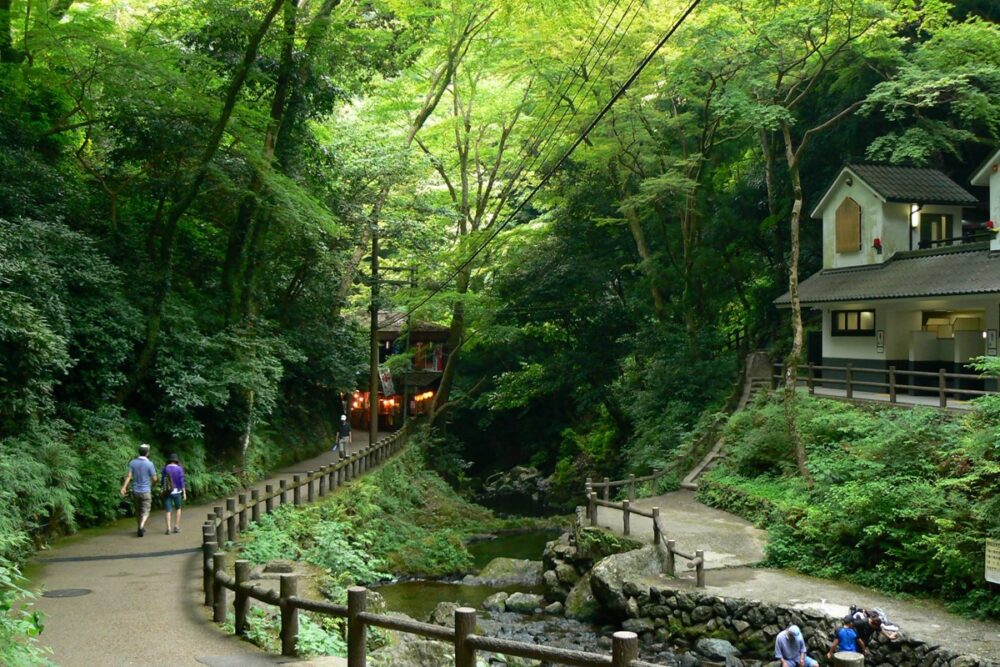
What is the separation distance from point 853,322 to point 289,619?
22.9 metres

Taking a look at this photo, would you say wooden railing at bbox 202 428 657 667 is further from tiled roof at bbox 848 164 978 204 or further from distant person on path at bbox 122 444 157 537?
tiled roof at bbox 848 164 978 204

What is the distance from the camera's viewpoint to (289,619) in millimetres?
9219

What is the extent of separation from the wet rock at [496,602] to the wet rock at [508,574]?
185 cm

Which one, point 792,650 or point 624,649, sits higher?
point 624,649

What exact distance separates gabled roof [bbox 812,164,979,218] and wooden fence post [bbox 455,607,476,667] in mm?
22422

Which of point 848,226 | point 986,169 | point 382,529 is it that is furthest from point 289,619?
point 848,226

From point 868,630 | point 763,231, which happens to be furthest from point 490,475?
point 868,630

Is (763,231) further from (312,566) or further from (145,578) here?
(145,578)

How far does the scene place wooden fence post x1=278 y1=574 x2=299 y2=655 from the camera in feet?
29.9

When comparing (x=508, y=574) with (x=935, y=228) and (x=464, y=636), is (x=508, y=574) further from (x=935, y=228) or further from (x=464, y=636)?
(x=935, y=228)

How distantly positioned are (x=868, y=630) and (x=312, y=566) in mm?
9171

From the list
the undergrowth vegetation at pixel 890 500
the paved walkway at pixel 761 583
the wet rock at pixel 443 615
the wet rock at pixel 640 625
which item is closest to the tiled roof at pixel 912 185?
the undergrowth vegetation at pixel 890 500

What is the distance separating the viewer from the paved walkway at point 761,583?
1235 cm

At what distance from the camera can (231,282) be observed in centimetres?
2383
